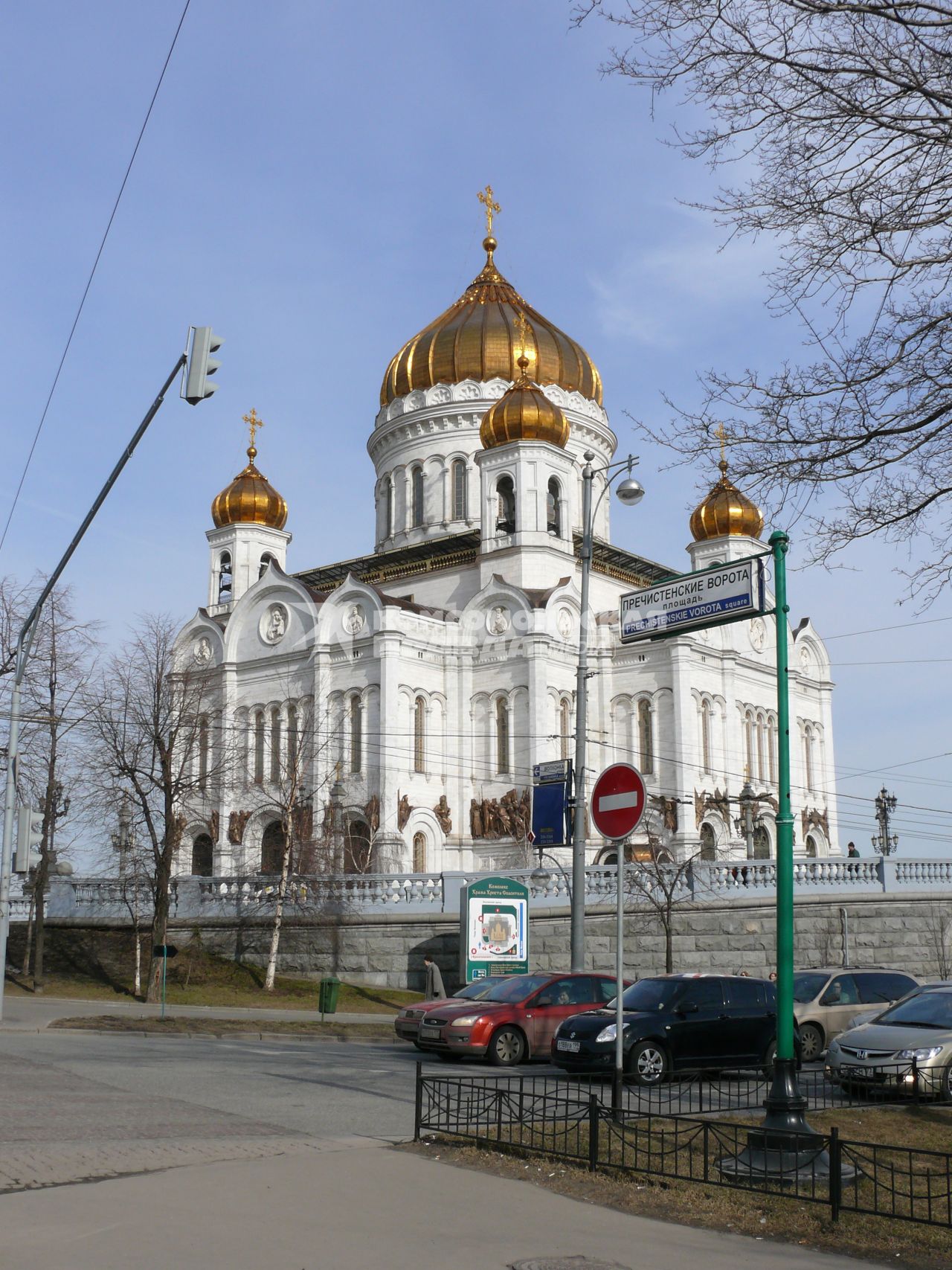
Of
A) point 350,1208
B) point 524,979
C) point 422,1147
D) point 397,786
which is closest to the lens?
point 350,1208

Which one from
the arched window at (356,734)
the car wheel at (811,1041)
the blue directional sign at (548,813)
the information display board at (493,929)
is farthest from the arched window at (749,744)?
the car wheel at (811,1041)

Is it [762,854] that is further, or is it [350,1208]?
[762,854]

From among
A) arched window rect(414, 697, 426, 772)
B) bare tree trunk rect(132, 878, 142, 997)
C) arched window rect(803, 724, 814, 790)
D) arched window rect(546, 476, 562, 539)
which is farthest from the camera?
arched window rect(803, 724, 814, 790)

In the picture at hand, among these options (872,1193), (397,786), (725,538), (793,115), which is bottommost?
(872,1193)

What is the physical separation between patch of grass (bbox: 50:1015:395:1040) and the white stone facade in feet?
61.1

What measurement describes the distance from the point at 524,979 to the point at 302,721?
3051cm

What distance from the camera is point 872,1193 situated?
895cm

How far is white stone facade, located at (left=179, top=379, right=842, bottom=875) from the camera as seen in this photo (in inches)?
1882

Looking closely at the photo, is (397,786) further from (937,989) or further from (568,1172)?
(568,1172)

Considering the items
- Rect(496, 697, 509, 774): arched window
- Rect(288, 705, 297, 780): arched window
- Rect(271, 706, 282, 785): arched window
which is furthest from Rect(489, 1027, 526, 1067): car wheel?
Rect(496, 697, 509, 774): arched window

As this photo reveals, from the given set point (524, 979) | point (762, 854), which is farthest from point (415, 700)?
point (524, 979)

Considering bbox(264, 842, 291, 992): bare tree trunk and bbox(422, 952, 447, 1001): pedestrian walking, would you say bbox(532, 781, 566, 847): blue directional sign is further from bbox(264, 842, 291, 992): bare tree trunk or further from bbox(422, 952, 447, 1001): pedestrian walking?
bbox(264, 842, 291, 992): bare tree trunk

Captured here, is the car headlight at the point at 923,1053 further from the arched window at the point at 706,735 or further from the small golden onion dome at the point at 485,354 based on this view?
the small golden onion dome at the point at 485,354

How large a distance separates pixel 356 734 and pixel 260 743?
15.5ft
